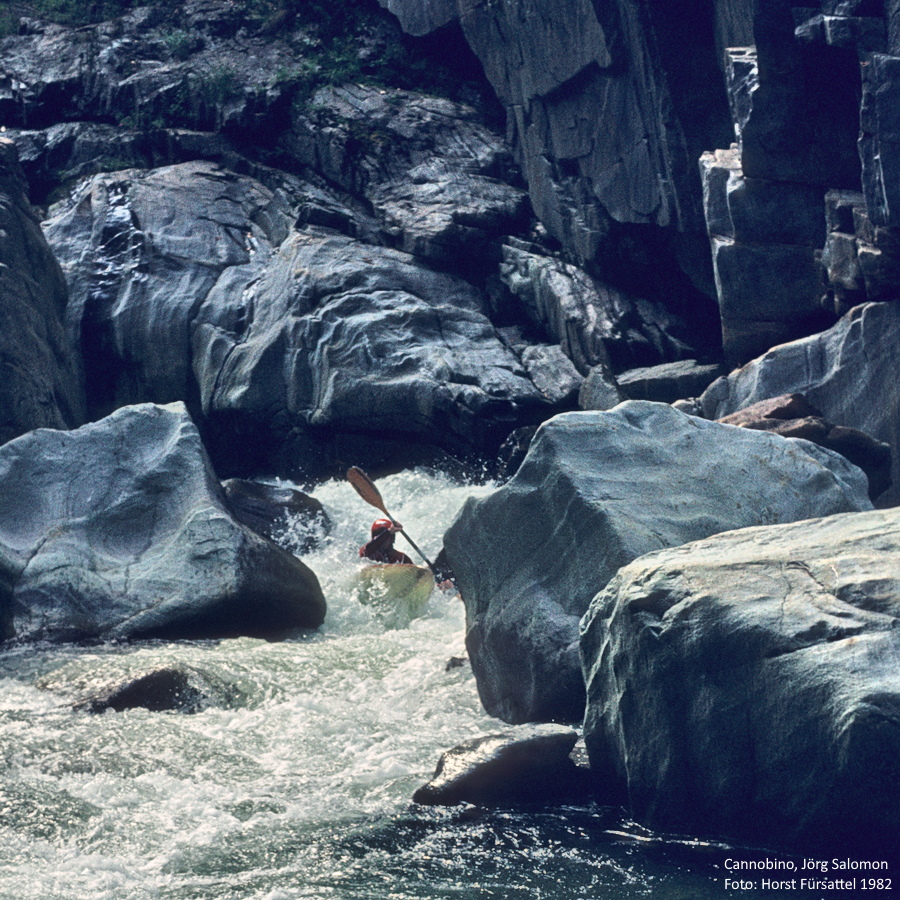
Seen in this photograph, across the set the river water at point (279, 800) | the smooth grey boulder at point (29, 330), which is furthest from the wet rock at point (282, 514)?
the river water at point (279, 800)

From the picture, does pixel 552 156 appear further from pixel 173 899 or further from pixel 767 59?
pixel 173 899

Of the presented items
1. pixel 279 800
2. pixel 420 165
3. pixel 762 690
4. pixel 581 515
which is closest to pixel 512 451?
pixel 420 165

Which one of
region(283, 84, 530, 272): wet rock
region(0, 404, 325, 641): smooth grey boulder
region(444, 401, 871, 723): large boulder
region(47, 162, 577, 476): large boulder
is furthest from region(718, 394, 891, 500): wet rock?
region(283, 84, 530, 272): wet rock

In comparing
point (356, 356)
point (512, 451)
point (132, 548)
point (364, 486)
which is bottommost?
point (512, 451)

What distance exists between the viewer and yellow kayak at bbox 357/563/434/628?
775 cm

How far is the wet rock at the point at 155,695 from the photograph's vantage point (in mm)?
5332

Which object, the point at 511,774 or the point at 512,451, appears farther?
the point at 512,451

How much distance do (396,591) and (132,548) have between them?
2041 millimetres

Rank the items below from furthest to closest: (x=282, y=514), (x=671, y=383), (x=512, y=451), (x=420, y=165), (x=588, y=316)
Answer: (x=420, y=165) → (x=588, y=316) → (x=671, y=383) → (x=512, y=451) → (x=282, y=514)

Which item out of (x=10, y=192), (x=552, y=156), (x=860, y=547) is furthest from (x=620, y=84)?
(x=860, y=547)

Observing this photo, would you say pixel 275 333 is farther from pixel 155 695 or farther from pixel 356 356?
pixel 155 695

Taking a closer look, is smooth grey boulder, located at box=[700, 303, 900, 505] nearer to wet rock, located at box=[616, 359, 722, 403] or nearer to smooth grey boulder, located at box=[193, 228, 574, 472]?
wet rock, located at box=[616, 359, 722, 403]

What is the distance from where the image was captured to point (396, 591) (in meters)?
7.95

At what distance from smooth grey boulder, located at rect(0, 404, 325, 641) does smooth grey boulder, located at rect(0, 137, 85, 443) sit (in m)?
2.76
